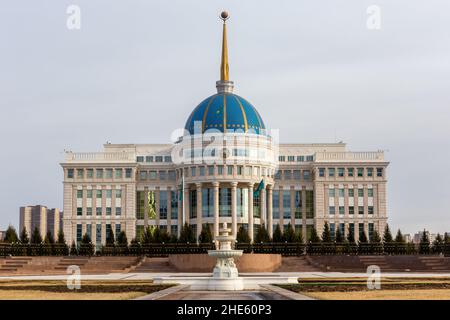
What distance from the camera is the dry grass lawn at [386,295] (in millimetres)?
27203

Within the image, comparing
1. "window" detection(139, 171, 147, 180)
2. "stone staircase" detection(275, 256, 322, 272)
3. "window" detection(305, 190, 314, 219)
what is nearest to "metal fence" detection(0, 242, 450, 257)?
"stone staircase" detection(275, 256, 322, 272)

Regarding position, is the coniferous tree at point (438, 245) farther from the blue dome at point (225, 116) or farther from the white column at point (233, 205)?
the blue dome at point (225, 116)

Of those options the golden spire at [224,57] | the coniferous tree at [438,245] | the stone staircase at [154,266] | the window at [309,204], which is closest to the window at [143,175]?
the golden spire at [224,57]

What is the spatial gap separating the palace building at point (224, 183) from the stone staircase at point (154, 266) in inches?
939

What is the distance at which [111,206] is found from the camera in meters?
98.5

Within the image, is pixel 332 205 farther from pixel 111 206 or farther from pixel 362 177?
pixel 111 206

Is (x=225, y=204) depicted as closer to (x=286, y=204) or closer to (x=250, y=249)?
(x=286, y=204)

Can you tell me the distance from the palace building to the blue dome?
0.12 m

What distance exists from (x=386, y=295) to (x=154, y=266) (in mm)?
40804

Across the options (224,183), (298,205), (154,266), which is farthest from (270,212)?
(154,266)

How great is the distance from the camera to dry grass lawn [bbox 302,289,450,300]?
1071 inches

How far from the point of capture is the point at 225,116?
9438 cm
